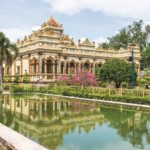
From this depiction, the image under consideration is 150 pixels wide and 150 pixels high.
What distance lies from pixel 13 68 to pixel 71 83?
55.4ft

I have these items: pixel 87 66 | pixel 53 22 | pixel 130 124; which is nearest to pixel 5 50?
pixel 53 22


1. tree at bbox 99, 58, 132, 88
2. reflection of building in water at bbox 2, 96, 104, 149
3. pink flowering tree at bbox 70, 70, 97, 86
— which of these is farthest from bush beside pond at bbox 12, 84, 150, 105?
reflection of building in water at bbox 2, 96, 104, 149

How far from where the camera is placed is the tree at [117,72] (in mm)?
39000

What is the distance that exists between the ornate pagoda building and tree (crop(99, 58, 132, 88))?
384 inches

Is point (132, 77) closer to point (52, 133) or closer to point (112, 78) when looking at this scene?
point (112, 78)

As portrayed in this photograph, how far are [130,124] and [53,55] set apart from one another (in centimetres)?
3156

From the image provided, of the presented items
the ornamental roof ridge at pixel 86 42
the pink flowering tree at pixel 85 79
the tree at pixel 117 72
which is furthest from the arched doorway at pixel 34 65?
the tree at pixel 117 72

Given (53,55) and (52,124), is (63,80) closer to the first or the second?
(53,55)

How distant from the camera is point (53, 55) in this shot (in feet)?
157

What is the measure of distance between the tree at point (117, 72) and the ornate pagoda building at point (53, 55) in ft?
32.0

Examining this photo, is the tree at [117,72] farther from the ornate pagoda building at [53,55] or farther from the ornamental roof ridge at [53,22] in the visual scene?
the ornamental roof ridge at [53,22]

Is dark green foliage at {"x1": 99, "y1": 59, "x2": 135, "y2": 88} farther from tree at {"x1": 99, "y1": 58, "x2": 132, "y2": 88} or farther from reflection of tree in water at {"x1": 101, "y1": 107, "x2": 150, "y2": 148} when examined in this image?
reflection of tree in water at {"x1": 101, "y1": 107, "x2": 150, "y2": 148}

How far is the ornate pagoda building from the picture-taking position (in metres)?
46.7

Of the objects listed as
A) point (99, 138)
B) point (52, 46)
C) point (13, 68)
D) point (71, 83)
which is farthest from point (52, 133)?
point (13, 68)
